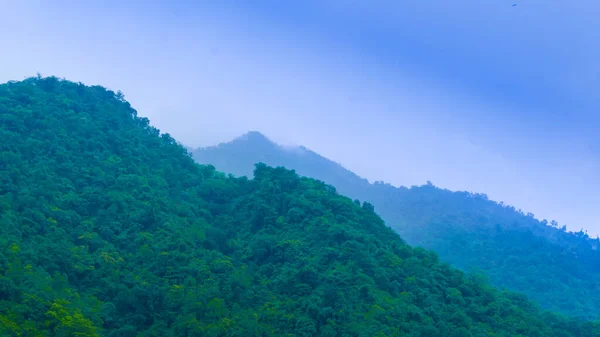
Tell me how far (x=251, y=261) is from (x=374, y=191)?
40.4 metres

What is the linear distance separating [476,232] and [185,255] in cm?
2844

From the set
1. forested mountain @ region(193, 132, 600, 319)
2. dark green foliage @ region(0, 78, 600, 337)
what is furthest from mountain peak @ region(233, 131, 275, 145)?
dark green foliage @ region(0, 78, 600, 337)

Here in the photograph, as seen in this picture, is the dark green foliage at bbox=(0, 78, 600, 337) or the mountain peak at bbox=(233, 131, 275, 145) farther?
the mountain peak at bbox=(233, 131, 275, 145)

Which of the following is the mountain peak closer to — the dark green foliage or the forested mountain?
the forested mountain

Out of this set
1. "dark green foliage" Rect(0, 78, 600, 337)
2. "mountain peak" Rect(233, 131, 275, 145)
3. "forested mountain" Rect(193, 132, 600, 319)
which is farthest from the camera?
"mountain peak" Rect(233, 131, 275, 145)

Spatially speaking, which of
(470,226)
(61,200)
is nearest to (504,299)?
(61,200)

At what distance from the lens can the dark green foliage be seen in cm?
2084

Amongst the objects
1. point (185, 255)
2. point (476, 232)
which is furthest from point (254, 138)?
point (185, 255)

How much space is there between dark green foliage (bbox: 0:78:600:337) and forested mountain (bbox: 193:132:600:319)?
11.2 m

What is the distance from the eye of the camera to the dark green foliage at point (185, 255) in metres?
20.8

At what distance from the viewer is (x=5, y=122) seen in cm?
2778

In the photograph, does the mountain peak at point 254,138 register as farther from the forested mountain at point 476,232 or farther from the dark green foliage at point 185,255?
the dark green foliage at point 185,255

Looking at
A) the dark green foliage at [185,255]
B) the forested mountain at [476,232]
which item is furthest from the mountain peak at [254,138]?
the dark green foliage at [185,255]

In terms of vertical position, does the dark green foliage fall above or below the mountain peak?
below
